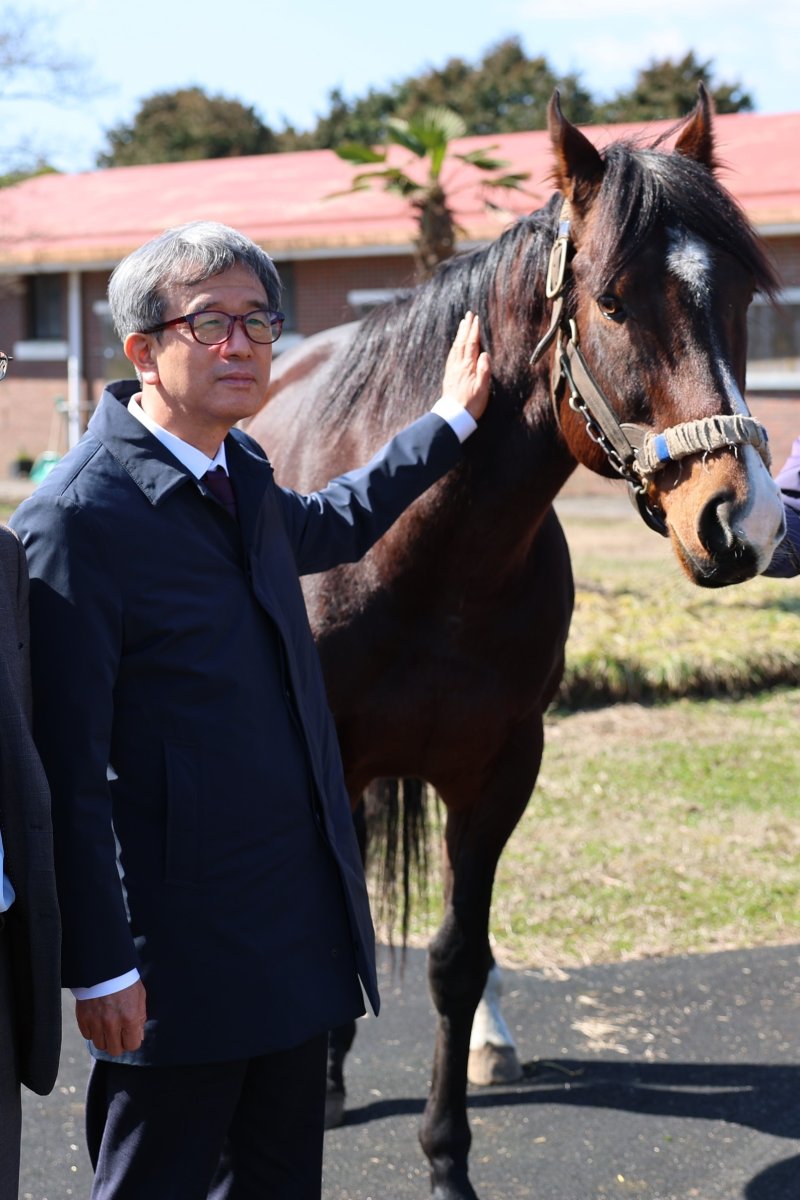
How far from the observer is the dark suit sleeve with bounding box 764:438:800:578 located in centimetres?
288

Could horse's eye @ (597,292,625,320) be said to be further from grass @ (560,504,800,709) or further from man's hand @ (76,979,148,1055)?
grass @ (560,504,800,709)

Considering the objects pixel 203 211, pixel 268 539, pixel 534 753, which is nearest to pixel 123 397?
pixel 268 539

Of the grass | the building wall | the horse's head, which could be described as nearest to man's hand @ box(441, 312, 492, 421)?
the horse's head

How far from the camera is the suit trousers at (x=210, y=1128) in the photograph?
201cm

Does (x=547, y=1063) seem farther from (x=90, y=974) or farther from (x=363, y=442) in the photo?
(x=90, y=974)

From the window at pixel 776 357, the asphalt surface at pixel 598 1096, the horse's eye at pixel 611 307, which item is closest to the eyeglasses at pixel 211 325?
the horse's eye at pixel 611 307

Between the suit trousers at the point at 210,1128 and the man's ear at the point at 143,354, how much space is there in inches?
44.1

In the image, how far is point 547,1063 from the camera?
12.4 ft

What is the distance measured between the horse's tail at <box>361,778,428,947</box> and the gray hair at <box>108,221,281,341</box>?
2.05 m

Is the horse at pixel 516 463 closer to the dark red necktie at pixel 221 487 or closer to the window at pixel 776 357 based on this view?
the dark red necktie at pixel 221 487

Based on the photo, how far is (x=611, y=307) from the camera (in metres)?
2.49

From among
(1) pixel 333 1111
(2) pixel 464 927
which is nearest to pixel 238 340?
(2) pixel 464 927

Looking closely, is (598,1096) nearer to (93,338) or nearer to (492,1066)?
(492,1066)

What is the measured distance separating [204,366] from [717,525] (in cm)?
97
